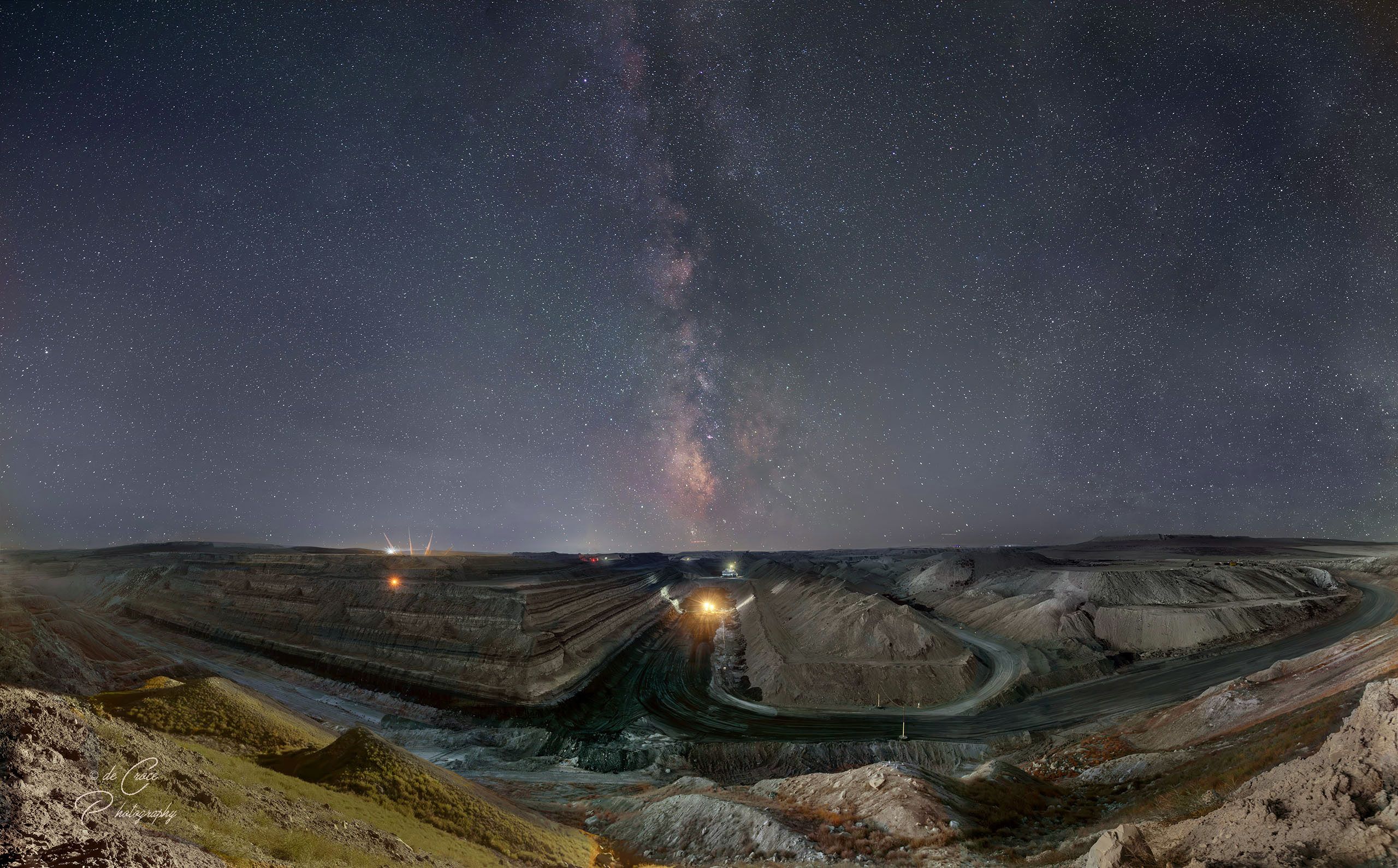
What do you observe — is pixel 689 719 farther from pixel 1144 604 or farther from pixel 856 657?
pixel 1144 604

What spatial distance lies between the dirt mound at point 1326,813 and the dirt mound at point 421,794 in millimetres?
17706

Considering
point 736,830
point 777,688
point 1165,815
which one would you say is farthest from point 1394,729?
point 777,688

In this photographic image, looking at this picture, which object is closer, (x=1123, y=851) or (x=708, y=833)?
(x=1123, y=851)

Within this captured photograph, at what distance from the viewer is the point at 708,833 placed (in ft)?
68.5

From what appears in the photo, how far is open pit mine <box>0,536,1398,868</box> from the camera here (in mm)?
11211

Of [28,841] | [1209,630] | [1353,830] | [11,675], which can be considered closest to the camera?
[28,841]

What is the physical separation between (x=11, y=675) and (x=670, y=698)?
3786 cm

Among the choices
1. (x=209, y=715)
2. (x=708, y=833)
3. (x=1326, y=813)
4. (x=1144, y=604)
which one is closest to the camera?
(x=1326, y=813)

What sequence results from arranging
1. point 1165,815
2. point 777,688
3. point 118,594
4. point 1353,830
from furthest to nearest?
point 118,594, point 777,688, point 1165,815, point 1353,830

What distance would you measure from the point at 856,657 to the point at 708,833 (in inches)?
1316

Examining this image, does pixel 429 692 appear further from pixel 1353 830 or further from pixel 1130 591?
pixel 1130 591

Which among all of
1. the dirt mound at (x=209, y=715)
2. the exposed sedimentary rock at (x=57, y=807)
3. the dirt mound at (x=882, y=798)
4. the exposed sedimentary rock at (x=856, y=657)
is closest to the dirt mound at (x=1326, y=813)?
the dirt mound at (x=882, y=798)

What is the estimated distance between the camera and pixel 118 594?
262ft

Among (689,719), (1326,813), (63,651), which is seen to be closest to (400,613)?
(63,651)
